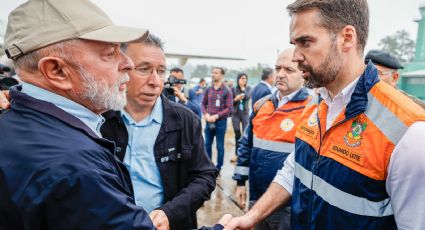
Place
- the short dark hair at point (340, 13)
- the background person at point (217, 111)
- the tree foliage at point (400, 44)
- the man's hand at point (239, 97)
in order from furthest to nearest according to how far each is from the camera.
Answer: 1. the tree foliage at point (400, 44)
2. the man's hand at point (239, 97)
3. the background person at point (217, 111)
4. the short dark hair at point (340, 13)

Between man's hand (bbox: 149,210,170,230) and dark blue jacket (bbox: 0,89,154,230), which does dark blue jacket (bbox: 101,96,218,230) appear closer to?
man's hand (bbox: 149,210,170,230)

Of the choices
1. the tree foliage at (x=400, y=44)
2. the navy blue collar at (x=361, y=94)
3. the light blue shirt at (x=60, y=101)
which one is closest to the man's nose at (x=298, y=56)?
the navy blue collar at (x=361, y=94)

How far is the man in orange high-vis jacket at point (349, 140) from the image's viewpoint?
4.00 ft

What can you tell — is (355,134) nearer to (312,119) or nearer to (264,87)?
(312,119)

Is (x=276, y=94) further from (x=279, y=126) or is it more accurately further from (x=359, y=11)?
(x=359, y=11)

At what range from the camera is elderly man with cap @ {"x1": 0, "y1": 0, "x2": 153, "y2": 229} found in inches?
34.4

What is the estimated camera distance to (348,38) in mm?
1554

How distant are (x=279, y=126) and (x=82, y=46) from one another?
2.02 metres

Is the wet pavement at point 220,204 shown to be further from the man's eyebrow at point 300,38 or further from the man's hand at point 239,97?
the man's eyebrow at point 300,38

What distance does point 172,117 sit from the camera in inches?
80.0

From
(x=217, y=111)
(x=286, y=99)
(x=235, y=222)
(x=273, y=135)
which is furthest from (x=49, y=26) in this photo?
(x=217, y=111)

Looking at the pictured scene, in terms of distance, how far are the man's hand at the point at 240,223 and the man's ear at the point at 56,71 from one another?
1.11 m

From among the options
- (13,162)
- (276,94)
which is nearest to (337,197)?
(13,162)

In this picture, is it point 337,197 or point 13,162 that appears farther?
point 337,197
